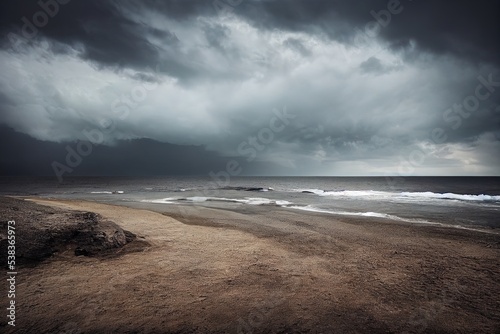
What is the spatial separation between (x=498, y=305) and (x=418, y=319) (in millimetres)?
1978

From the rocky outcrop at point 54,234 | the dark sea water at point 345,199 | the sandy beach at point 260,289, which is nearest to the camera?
the sandy beach at point 260,289

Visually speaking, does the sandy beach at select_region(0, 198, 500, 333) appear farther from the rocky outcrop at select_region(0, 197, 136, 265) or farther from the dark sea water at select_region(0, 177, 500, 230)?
the dark sea water at select_region(0, 177, 500, 230)

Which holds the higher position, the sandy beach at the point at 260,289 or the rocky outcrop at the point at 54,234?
the rocky outcrop at the point at 54,234

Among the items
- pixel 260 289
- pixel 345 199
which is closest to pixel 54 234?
pixel 260 289

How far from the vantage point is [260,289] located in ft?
16.6

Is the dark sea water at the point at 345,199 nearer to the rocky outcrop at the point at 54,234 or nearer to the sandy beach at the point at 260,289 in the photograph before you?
the sandy beach at the point at 260,289

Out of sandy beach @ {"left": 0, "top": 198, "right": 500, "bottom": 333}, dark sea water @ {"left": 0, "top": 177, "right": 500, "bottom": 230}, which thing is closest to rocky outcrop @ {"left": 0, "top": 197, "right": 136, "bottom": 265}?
sandy beach @ {"left": 0, "top": 198, "right": 500, "bottom": 333}

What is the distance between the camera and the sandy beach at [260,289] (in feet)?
12.9

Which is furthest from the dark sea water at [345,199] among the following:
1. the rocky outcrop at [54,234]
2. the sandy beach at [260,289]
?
the rocky outcrop at [54,234]

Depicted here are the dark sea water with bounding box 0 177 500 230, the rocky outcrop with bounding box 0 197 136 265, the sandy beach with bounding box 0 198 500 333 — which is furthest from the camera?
the dark sea water with bounding box 0 177 500 230

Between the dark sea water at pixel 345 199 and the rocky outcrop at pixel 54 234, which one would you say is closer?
the rocky outcrop at pixel 54 234

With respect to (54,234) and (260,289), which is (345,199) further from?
(54,234)

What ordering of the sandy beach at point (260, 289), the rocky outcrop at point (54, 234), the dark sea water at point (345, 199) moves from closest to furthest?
the sandy beach at point (260, 289) → the rocky outcrop at point (54, 234) → the dark sea water at point (345, 199)

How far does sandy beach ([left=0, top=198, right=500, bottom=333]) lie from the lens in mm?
3945
